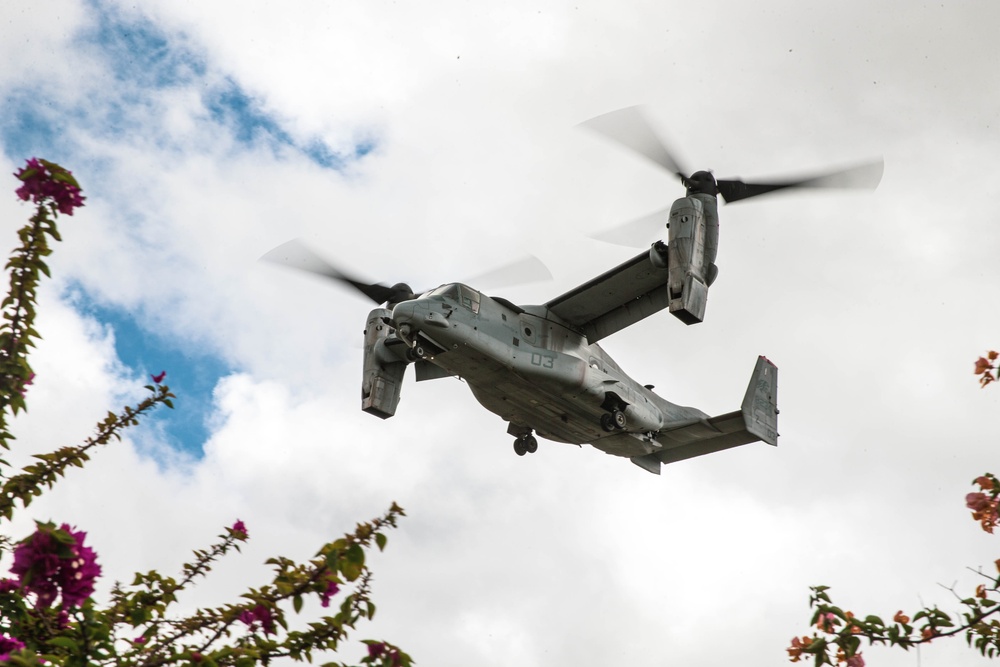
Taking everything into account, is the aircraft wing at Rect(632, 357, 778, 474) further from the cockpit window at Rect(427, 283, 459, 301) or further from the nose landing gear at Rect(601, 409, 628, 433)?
the cockpit window at Rect(427, 283, 459, 301)

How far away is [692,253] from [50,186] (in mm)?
19577

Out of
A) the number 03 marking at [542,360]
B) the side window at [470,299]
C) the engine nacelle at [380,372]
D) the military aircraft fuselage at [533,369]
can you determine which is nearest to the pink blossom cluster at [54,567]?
the military aircraft fuselage at [533,369]

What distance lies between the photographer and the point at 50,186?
20.9ft

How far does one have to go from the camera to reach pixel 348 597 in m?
5.96

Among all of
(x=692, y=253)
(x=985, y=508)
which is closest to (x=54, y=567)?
(x=985, y=508)

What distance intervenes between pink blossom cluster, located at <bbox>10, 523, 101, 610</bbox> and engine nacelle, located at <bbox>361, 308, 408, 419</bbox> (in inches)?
966

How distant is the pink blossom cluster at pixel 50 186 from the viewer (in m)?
6.35

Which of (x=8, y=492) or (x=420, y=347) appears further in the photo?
(x=420, y=347)

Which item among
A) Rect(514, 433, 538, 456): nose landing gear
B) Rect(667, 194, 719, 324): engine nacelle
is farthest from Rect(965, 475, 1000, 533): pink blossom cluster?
Rect(514, 433, 538, 456): nose landing gear

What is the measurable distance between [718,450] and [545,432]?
5180 millimetres

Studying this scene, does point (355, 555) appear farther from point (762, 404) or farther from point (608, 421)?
point (762, 404)

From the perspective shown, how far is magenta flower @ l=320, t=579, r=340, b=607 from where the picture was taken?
5.95 metres

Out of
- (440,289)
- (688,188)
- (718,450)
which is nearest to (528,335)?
(440,289)

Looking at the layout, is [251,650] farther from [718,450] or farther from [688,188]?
[718,450]
